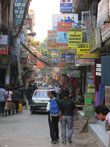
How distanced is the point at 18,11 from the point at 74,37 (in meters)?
11.7

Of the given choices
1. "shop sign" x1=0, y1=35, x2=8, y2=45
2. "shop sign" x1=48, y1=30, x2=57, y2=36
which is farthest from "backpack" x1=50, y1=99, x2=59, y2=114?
"shop sign" x1=0, y1=35, x2=8, y2=45

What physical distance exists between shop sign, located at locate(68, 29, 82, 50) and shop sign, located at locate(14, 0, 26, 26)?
36.4ft

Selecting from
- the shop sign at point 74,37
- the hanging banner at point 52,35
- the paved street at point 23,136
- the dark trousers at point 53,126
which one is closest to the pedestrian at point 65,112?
the dark trousers at point 53,126

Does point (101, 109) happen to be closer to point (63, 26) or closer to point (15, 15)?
point (63, 26)

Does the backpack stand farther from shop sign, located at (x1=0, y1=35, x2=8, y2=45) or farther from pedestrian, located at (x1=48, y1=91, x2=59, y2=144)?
shop sign, located at (x1=0, y1=35, x2=8, y2=45)

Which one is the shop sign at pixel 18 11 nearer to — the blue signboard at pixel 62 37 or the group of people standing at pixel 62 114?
the blue signboard at pixel 62 37

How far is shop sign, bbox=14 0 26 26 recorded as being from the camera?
1078 inches

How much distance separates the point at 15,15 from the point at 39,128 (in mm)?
17423

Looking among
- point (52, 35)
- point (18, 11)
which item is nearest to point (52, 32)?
point (52, 35)

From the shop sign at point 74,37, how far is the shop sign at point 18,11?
11100mm

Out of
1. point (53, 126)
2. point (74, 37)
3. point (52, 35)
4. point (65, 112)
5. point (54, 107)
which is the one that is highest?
point (52, 35)

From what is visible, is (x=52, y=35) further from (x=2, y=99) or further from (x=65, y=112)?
(x=65, y=112)

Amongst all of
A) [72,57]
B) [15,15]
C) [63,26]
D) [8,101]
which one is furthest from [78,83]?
[8,101]

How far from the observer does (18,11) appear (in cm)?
2744
